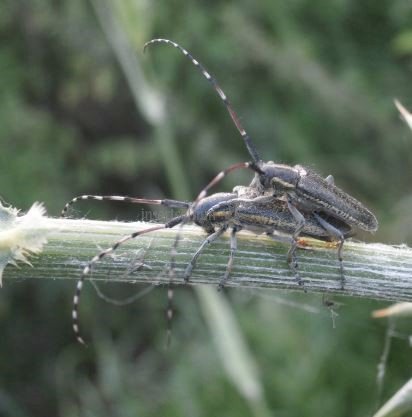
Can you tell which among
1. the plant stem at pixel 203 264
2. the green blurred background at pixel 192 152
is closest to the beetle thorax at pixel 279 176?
the plant stem at pixel 203 264

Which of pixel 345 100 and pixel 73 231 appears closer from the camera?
pixel 73 231

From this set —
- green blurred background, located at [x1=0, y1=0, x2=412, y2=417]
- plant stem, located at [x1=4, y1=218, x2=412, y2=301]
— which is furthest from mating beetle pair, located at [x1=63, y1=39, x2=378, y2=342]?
green blurred background, located at [x1=0, y1=0, x2=412, y2=417]

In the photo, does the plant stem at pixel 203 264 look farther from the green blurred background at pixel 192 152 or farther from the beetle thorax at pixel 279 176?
the green blurred background at pixel 192 152

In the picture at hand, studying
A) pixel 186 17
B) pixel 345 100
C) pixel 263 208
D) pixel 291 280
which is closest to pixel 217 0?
pixel 186 17

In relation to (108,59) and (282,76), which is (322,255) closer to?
(282,76)

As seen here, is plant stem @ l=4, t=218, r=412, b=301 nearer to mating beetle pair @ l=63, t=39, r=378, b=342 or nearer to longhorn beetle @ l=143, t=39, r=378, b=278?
mating beetle pair @ l=63, t=39, r=378, b=342

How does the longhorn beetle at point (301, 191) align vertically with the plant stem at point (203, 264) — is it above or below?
above
